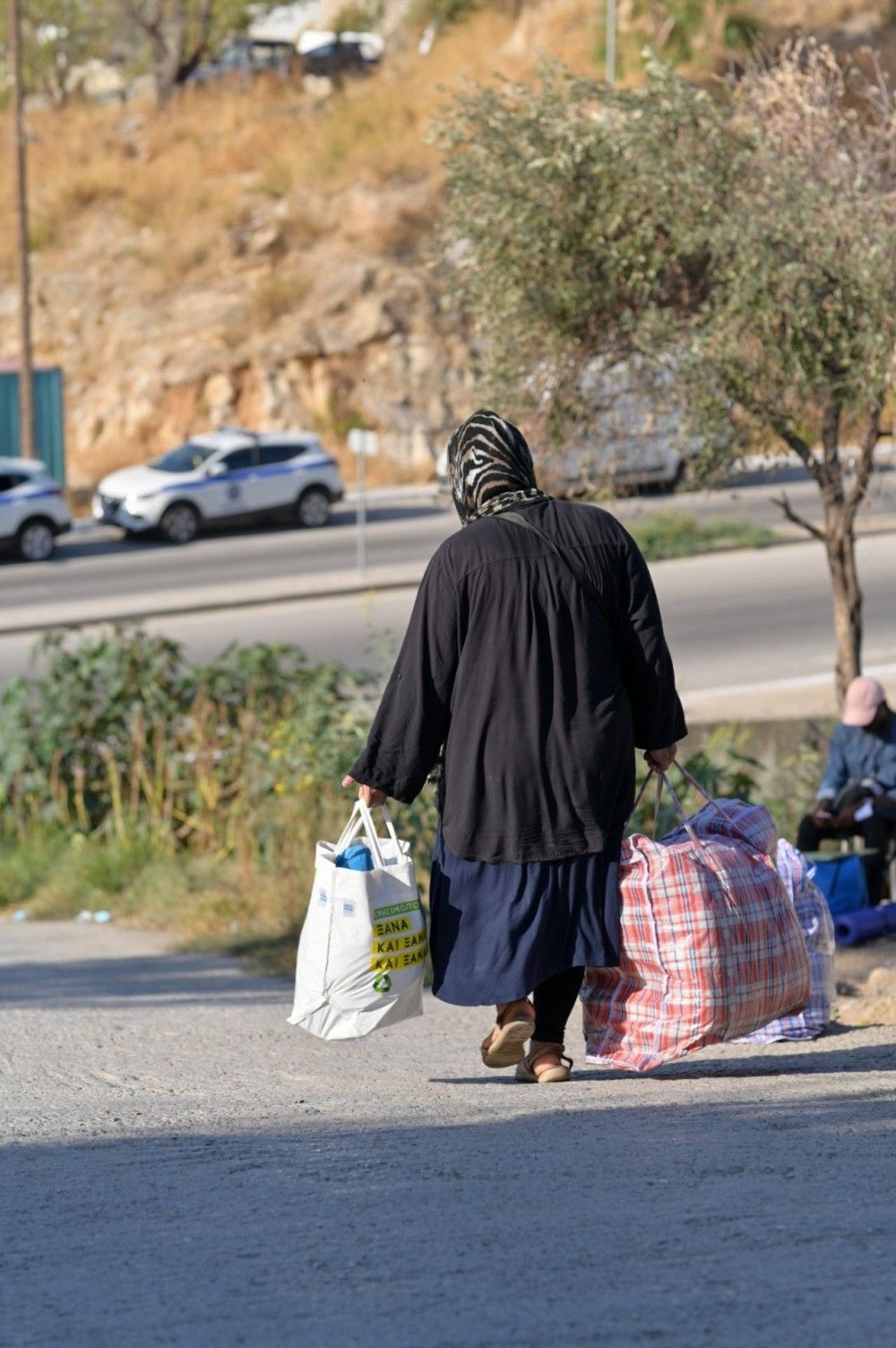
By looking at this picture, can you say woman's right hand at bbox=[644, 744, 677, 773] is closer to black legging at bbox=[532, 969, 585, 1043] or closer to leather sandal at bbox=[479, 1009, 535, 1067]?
black legging at bbox=[532, 969, 585, 1043]

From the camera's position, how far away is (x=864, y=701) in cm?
853

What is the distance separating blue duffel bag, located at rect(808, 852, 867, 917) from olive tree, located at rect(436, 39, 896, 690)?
2963mm

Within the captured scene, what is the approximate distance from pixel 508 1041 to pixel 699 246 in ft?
19.5

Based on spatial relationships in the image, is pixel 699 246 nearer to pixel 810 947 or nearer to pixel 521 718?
pixel 810 947

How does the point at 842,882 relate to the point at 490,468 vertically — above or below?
below

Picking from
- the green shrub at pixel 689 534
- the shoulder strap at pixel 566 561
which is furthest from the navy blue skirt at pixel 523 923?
the green shrub at pixel 689 534

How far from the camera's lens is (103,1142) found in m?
4.19

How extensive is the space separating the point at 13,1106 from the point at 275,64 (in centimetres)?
5416

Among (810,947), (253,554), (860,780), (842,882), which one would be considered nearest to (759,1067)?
(810,947)

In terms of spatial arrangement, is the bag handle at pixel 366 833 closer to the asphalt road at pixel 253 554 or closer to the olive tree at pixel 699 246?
Answer: the olive tree at pixel 699 246

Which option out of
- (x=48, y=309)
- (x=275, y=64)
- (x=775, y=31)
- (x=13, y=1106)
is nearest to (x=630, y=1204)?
(x=13, y=1106)

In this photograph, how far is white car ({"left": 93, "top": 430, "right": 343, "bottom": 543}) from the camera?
29062 millimetres

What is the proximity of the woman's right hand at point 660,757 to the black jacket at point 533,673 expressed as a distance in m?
0.15

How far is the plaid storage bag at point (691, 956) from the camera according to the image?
455 cm
